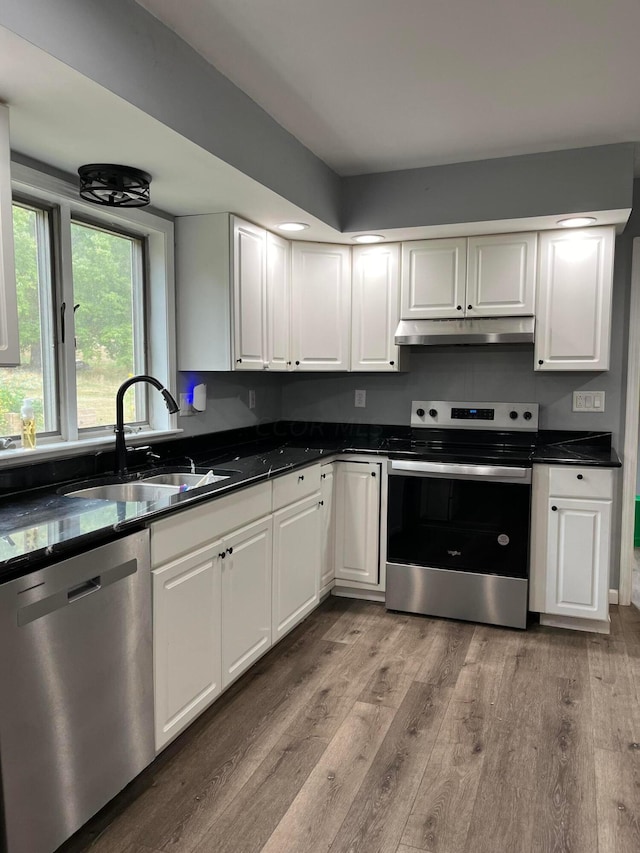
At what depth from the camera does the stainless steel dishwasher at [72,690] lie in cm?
151

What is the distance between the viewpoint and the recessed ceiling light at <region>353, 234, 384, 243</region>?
3.55 m

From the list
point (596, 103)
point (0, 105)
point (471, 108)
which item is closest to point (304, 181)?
point (471, 108)

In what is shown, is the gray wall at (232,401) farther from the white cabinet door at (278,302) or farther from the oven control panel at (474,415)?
the oven control panel at (474,415)

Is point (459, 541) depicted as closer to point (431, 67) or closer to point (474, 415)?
point (474, 415)

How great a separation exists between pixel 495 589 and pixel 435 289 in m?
1.69

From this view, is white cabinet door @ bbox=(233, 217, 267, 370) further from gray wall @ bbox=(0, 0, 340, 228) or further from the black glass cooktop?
the black glass cooktop

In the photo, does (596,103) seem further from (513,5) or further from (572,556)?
(572,556)

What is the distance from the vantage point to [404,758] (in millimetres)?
2215

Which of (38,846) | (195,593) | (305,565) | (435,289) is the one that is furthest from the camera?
(435,289)

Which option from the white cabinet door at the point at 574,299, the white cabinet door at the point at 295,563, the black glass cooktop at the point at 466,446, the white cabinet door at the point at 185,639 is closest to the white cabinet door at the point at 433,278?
the white cabinet door at the point at 574,299

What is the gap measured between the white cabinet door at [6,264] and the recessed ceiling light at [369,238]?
2.10 meters

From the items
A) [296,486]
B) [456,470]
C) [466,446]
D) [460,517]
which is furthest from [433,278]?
[296,486]

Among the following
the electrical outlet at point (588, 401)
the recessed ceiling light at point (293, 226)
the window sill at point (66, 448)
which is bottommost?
the window sill at point (66, 448)

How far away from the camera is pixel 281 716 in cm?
246
